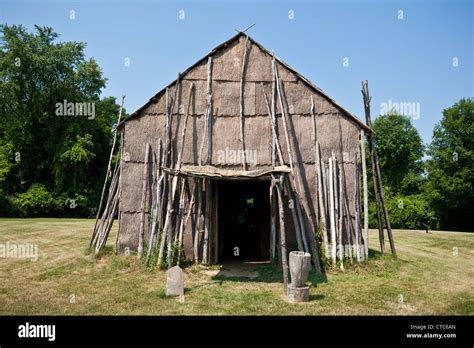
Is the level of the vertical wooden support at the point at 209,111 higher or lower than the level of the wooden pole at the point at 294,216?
higher

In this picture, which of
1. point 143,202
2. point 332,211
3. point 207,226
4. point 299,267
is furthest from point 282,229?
point 143,202

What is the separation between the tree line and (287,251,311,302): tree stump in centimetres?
2628

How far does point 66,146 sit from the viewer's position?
3234 centimetres

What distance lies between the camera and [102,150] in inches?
1437

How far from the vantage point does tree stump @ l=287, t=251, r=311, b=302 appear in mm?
7992

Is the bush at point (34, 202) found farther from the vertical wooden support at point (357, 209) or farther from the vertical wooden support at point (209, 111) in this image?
the vertical wooden support at point (357, 209)

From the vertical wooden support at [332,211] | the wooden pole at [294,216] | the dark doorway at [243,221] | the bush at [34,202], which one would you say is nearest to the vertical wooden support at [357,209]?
the vertical wooden support at [332,211]

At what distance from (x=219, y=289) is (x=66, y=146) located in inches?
1126

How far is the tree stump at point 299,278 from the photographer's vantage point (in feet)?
26.2

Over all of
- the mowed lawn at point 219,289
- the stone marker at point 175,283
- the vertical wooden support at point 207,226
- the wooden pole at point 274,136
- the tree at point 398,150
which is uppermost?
the tree at point 398,150

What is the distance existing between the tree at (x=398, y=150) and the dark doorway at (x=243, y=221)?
30.2 m

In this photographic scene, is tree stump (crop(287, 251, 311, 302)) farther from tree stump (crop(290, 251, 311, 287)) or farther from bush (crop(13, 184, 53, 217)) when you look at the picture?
bush (crop(13, 184, 53, 217))

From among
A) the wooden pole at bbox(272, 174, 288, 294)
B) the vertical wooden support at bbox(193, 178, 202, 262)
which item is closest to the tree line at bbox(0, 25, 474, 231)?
the vertical wooden support at bbox(193, 178, 202, 262)
